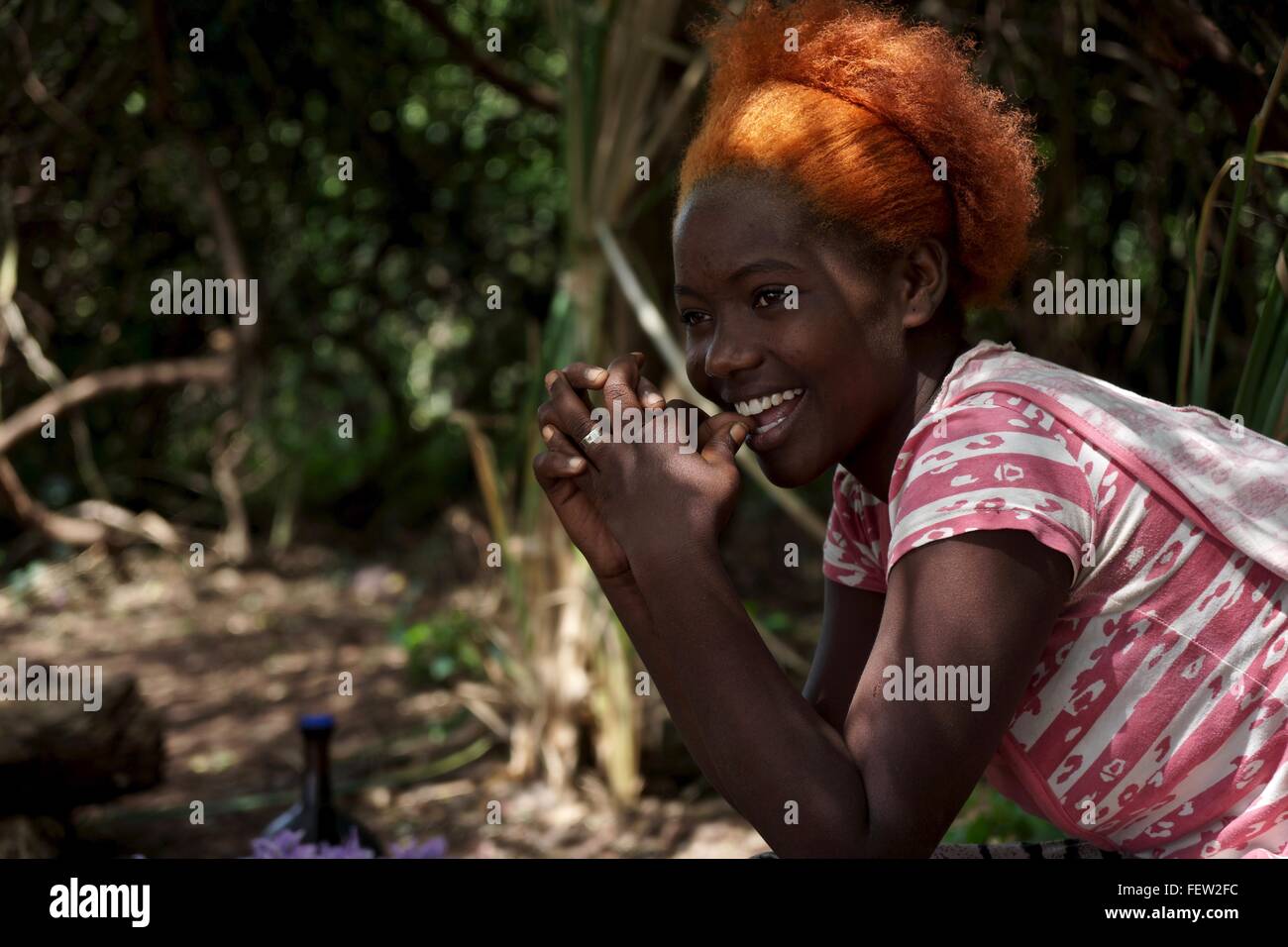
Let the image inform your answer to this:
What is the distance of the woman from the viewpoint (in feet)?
3.89

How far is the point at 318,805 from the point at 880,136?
71.0 inches

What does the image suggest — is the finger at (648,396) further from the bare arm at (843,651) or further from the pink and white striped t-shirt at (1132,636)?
the bare arm at (843,651)

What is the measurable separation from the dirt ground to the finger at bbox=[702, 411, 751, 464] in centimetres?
208

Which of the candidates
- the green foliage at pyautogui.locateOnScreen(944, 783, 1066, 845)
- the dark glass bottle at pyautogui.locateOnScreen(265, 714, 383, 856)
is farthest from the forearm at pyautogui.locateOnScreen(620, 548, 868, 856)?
the dark glass bottle at pyautogui.locateOnScreen(265, 714, 383, 856)

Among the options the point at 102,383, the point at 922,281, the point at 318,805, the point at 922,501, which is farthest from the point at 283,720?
the point at 922,501

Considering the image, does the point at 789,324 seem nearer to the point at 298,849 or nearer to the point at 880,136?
the point at 880,136

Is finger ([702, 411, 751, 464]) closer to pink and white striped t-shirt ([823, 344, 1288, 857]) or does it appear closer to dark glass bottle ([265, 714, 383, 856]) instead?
pink and white striped t-shirt ([823, 344, 1288, 857])

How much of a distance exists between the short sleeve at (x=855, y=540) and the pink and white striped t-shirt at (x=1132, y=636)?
0.32 m

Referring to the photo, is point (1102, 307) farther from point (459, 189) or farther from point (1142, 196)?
point (459, 189)

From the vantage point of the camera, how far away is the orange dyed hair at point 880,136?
1.40 metres

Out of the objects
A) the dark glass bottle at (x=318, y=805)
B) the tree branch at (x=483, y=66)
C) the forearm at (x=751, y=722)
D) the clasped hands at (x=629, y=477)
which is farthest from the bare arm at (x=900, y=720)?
the tree branch at (x=483, y=66)

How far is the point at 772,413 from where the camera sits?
1436mm
